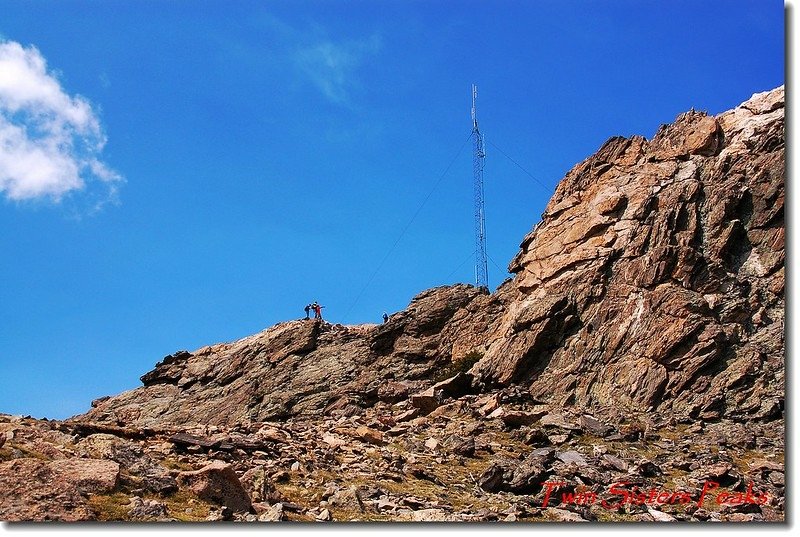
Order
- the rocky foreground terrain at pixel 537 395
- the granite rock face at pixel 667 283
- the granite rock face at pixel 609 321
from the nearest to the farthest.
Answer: the rocky foreground terrain at pixel 537 395
the granite rock face at pixel 667 283
the granite rock face at pixel 609 321

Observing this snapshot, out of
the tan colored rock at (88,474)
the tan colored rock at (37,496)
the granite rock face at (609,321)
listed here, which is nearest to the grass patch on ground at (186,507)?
the tan colored rock at (88,474)

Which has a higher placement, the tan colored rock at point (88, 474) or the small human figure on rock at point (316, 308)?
the small human figure on rock at point (316, 308)

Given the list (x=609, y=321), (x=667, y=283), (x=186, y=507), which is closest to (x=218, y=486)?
(x=186, y=507)

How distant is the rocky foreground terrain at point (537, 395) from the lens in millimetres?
22562

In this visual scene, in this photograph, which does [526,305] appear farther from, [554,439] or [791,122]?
[791,122]

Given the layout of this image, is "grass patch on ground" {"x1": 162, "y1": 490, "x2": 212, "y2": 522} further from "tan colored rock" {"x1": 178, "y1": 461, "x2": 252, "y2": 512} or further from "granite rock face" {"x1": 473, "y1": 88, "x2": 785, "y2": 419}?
"granite rock face" {"x1": 473, "y1": 88, "x2": 785, "y2": 419}

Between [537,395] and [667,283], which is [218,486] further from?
[667,283]

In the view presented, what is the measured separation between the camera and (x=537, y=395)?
44938 millimetres

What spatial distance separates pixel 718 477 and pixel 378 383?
1050 inches

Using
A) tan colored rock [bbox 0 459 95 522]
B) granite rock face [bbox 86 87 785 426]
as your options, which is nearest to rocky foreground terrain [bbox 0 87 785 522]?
tan colored rock [bbox 0 459 95 522]

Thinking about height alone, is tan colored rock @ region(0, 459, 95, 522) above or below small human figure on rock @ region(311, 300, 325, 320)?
below

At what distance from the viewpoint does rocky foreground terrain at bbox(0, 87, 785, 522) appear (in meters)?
22.6

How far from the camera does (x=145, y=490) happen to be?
67.2 feet

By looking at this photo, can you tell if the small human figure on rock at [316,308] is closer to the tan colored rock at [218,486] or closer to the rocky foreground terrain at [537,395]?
the rocky foreground terrain at [537,395]
